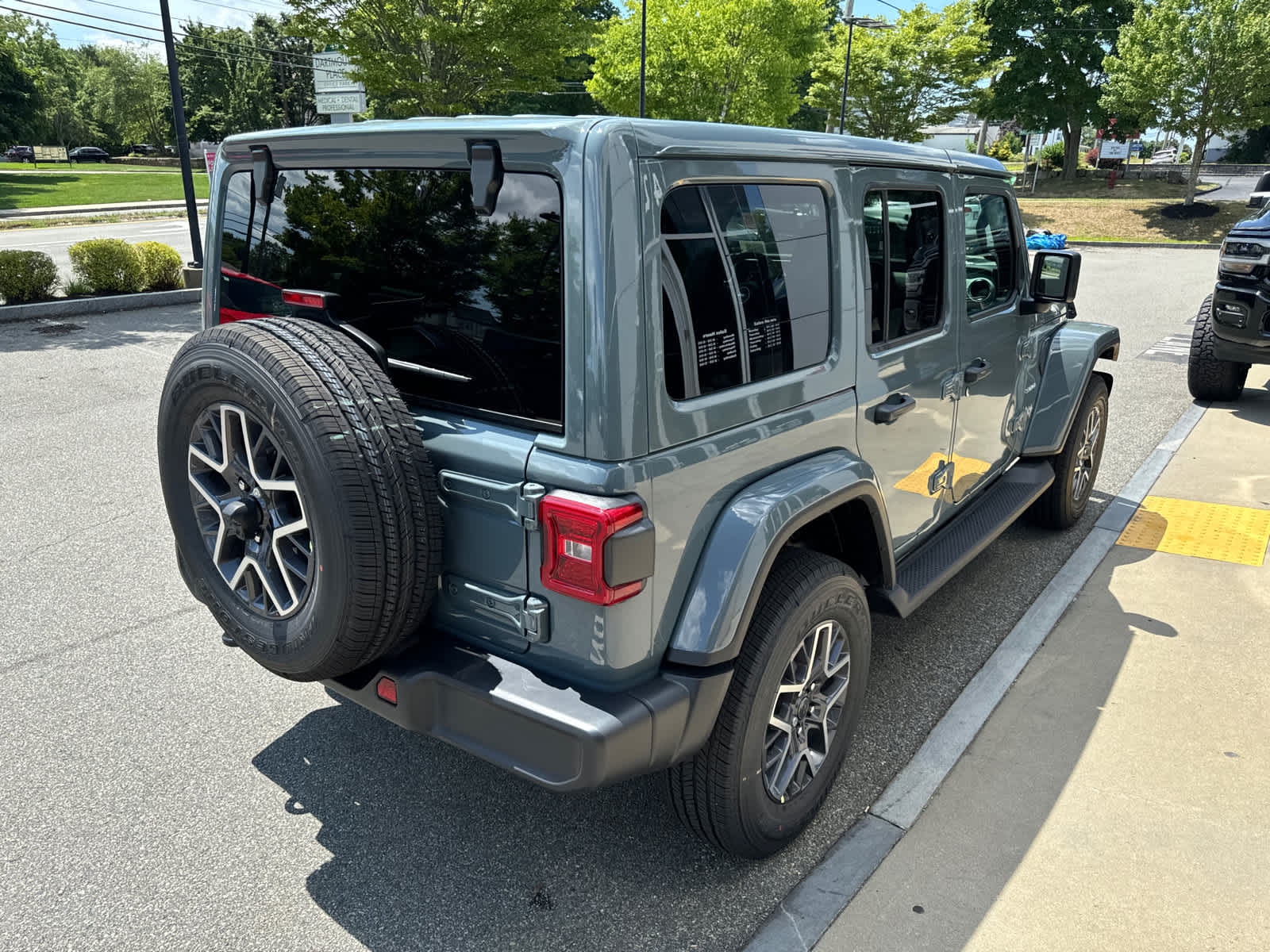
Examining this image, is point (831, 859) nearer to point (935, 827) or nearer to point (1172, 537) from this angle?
point (935, 827)

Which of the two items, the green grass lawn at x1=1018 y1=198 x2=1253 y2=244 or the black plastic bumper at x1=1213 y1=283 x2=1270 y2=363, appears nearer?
the black plastic bumper at x1=1213 y1=283 x2=1270 y2=363

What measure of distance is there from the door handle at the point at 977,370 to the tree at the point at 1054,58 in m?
41.5

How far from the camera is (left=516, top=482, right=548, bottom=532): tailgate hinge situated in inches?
85.3

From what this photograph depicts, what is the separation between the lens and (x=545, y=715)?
2146 millimetres

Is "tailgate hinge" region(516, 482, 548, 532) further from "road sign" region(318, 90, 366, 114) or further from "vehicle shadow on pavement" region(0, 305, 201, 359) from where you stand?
"road sign" region(318, 90, 366, 114)

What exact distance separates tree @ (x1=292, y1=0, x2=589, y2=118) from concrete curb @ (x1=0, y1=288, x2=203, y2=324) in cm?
760

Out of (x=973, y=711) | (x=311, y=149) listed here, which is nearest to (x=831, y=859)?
(x=973, y=711)

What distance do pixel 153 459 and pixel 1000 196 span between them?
544 cm

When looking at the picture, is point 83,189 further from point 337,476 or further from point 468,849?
point 337,476

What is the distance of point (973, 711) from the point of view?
3469 millimetres

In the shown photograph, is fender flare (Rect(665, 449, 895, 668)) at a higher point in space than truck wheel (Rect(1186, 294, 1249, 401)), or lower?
higher

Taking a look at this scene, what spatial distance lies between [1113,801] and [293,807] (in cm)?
261

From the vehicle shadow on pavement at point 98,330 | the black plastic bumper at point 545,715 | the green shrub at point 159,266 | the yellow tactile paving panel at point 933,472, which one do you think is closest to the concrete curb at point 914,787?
the black plastic bumper at point 545,715

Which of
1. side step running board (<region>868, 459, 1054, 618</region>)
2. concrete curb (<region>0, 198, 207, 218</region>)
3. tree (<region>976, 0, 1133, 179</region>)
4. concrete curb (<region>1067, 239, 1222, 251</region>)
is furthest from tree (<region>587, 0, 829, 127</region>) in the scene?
side step running board (<region>868, 459, 1054, 618</region>)
